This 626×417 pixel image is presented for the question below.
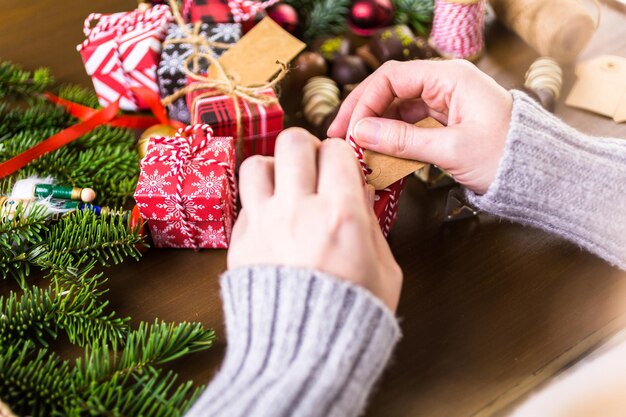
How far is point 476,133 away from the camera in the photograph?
66 cm

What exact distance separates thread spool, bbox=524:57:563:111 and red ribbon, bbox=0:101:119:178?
626 millimetres

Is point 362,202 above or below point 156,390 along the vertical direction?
above

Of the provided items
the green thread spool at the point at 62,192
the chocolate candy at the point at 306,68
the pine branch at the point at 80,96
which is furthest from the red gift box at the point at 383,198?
the pine branch at the point at 80,96

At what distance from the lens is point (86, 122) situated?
84 cm

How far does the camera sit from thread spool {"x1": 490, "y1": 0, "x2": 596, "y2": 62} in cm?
A: 92

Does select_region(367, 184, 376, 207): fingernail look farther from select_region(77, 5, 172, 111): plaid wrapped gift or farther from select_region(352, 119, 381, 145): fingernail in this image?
select_region(77, 5, 172, 111): plaid wrapped gift

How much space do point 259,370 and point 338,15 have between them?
72 cm

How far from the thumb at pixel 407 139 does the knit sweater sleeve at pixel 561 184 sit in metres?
0.07

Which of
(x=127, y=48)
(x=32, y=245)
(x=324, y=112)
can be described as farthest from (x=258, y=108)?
(x=32, y=245)

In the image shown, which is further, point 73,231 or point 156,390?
point 73,231

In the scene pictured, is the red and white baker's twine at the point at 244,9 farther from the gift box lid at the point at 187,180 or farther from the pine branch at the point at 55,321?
the pine branch at the point at 55,321

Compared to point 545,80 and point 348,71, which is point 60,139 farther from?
point 545,80

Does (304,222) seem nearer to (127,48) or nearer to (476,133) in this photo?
(476,133)

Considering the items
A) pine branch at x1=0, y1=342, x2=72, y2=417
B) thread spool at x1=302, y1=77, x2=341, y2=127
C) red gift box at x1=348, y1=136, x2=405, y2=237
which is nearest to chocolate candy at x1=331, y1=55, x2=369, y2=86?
thread spool at x1=302, y1=77, x2=341, y2=127
